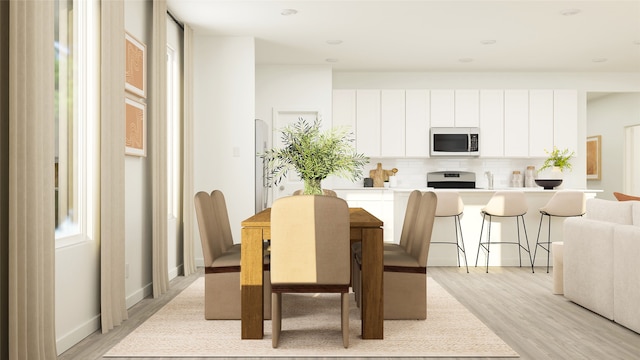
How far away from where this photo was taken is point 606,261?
3.66 metres

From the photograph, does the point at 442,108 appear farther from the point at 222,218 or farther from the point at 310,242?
the point at 310,242

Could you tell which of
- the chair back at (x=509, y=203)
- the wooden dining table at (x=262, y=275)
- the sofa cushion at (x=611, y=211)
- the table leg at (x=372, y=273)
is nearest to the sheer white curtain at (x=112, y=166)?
the wooden dining table at (x=262, y=275)

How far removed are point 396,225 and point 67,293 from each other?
3.94 m

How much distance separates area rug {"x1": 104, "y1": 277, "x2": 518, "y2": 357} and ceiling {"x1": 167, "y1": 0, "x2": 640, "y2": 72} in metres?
2.95

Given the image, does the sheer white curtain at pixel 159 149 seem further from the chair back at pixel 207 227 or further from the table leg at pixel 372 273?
the table leg at pixel 372 273

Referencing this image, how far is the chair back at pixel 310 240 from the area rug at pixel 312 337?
1.48 feet

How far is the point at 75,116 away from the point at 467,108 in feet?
19.9

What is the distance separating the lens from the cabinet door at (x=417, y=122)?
26.3 ft

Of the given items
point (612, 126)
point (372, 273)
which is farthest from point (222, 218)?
point (612, 126)

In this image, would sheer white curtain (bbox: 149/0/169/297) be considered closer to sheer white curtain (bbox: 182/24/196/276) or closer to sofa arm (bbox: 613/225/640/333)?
sheer white curtain (bbox: 182/24/196/276)

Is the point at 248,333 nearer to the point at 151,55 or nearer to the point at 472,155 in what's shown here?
the point at 151,55

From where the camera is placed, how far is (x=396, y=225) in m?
6.23

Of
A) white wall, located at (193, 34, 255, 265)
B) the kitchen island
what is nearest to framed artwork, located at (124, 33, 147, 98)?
white wall, located at (193, 34, 255, 265)

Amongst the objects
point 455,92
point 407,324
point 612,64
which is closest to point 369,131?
point 455,92
